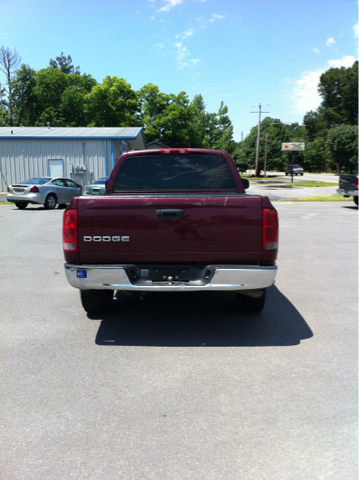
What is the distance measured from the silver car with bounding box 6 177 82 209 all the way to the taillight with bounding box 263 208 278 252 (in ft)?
55.7

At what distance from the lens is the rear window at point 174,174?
18.9ft

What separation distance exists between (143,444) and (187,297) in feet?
11.5

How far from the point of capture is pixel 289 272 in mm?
7684

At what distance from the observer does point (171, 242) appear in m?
4.28

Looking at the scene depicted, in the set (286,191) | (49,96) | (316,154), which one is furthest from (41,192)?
(316,154)

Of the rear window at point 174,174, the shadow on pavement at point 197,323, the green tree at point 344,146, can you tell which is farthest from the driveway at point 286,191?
the green tree at point 344,146

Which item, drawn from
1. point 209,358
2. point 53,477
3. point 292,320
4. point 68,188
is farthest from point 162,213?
point 68,188

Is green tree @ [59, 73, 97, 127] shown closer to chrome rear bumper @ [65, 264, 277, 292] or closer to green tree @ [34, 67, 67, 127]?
green tree @ [34, 67, 67, 127]

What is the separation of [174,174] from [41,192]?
600 inches

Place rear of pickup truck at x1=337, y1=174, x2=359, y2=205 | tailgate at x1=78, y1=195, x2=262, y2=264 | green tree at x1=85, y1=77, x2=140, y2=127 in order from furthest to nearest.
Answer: green tree at x1=85, y1=77, x2=140, y2=127
rear of pickup truck at x1=337, y1=174, x2=359, y2=205
tailgate at x1=78, y1=195, x2=262, y2=264

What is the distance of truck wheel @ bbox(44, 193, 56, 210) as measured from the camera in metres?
20.0

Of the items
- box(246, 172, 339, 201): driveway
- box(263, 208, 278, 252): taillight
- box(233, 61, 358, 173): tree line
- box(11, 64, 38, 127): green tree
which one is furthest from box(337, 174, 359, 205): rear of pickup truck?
box(11, 64, 38, 127): green tree

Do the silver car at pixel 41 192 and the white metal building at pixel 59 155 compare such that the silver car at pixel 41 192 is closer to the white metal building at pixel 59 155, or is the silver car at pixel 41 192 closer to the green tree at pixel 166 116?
the white metal building at pixel 59 155

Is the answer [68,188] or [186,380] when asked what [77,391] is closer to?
[186,380]
